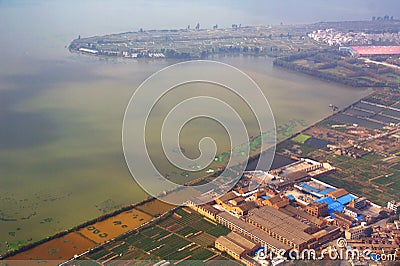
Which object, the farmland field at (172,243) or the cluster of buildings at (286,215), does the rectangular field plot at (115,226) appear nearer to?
the farmland field at (172,243)

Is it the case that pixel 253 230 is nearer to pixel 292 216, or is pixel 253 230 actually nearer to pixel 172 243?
pixel 292 216

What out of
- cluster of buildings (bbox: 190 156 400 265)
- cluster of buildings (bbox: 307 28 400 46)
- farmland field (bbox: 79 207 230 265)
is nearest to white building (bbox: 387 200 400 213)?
cluster of buildings (bbox: 190 156 400 265)

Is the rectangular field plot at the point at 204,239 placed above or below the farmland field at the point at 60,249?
below

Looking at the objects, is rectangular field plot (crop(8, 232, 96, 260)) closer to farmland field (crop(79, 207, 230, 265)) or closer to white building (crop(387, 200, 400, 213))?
farmland field (crop(79, 207, 230, 265))

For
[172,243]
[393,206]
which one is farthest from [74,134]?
[393,206]

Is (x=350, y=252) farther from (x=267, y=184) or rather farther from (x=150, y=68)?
(x=150, y=68)

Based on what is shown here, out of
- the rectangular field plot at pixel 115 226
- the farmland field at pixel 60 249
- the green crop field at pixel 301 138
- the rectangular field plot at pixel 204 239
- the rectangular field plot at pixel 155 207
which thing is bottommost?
the rectangular field plot at pixel 204 239

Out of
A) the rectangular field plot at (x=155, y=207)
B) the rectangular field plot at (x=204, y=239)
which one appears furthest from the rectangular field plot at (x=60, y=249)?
the rectangular field plot at (x=204, y=239)
